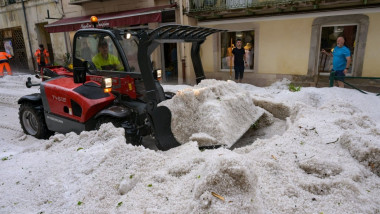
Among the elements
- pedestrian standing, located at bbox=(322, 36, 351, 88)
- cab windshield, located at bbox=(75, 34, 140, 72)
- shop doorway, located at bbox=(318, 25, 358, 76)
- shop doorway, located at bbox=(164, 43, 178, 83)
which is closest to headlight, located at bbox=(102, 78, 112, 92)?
cab windshield, located at bbox=(75, 34, 140, 72)

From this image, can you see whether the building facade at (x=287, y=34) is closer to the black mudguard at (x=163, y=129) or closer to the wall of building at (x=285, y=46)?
the wall of building at (x=285, y=46)

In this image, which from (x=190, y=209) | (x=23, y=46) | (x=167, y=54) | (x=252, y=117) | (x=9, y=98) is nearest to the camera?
(x=190, y=209)

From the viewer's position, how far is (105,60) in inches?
172

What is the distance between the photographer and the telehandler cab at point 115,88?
3740mm

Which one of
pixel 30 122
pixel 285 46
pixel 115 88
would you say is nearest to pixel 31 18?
pixel 30 122

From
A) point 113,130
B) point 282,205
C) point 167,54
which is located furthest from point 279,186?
point 167,54

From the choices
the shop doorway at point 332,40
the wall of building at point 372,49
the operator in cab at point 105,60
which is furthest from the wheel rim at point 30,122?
the wall of building at point 372,49

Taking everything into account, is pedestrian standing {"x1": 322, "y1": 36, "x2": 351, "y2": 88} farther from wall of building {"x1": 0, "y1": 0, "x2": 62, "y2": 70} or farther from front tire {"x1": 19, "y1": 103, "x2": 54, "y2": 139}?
wall of building {"x1": 0, "y1": 0, "x2": 62, "y2": 70}

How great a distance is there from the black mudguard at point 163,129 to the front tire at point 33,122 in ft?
8.67

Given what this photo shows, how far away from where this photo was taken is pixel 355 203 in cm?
198

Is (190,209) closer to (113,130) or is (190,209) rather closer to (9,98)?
(113,130)

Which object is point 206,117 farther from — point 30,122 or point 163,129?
point 30,122

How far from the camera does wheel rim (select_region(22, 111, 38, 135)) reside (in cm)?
530

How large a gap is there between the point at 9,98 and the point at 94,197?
831 cm
